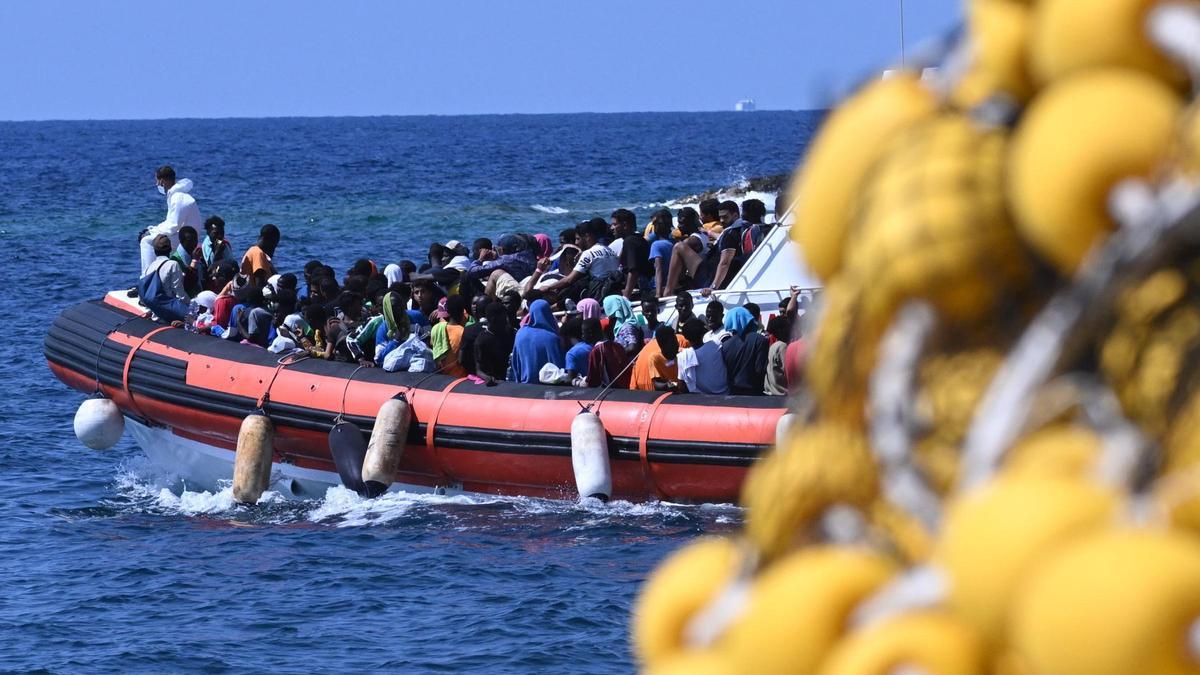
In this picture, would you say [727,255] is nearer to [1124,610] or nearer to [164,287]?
[164,287]

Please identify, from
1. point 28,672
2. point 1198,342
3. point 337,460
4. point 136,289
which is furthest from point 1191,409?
point 136,289

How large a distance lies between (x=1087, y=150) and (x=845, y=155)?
0.45 m

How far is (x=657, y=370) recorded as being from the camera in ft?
33.1

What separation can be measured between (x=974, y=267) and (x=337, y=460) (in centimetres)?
905

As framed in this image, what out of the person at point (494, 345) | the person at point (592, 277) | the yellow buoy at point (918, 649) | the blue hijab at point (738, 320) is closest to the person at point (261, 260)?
the person at point (592, 277)

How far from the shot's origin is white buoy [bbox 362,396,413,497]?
10.3m

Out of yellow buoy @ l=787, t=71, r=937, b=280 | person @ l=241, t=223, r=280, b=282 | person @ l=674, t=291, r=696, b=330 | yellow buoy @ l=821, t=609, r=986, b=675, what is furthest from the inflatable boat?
yellow buoy @ l=821, t=609, r=986, b=675

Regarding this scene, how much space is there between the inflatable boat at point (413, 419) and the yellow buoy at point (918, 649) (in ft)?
25.3

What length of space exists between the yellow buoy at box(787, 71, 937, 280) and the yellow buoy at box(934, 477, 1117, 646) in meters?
0.49

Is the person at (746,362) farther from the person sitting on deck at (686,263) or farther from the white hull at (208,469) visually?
the white hull at (208,469)

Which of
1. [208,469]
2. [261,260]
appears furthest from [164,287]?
[208,469]

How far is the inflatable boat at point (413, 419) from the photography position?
980 cm

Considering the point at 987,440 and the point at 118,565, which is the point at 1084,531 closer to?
the point at 987,440

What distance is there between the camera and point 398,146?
115312 millimetres
